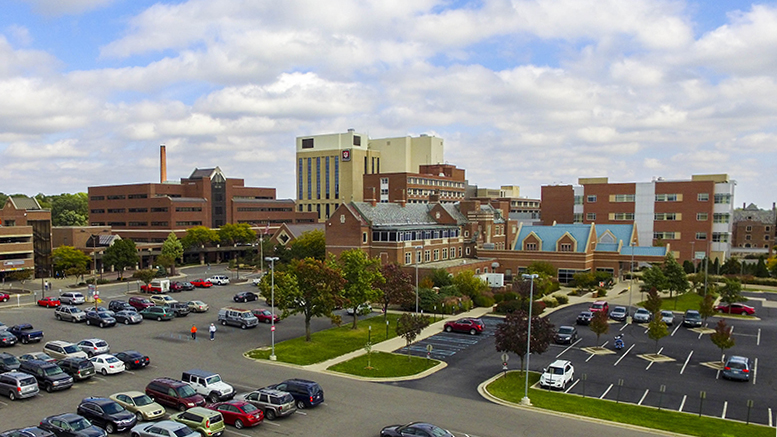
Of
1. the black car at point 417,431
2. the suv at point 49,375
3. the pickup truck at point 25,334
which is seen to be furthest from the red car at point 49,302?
the black car at point 417,431

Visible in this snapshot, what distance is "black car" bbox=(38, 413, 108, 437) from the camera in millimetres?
25422

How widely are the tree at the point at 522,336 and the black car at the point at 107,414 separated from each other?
2312 cm

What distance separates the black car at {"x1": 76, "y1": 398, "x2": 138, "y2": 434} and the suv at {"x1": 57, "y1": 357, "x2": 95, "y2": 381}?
27.4 feet

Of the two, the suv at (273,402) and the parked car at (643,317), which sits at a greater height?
the suv at (273,402)

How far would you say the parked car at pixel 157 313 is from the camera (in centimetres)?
5856

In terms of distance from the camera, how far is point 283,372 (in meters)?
39.5

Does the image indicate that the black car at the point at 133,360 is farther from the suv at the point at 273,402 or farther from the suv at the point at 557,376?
the suv at the point at 557,376

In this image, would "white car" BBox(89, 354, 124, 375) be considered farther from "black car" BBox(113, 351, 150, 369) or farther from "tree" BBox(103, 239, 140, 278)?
"tree" BBox(103, 239, 140, 278)

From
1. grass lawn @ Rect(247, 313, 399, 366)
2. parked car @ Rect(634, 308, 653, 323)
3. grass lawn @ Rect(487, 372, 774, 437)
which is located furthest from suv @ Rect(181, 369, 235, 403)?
parked car @ Rect(634, 308, 653, 323)

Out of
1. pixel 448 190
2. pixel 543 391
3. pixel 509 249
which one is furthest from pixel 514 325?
pixel 448 190

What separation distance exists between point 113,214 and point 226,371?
362 ft

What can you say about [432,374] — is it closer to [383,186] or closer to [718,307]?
[718,307]

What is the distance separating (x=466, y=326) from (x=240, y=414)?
28.8m

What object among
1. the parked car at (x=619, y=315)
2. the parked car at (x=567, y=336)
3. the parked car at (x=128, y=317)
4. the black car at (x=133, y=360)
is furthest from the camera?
the parked car at (x=619, y=315)
